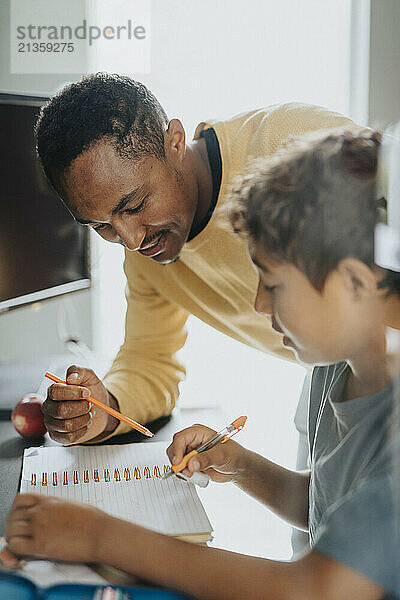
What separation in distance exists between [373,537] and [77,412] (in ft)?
1.16

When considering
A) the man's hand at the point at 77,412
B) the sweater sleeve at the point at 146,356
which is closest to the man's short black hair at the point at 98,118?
the sweater sleeve at the point at 146,356

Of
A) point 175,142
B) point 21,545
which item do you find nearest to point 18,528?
point 21,545

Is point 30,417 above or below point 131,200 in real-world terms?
below

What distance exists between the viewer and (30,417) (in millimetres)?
717

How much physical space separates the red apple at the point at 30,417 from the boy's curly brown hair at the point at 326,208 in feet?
1.07

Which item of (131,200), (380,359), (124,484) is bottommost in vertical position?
(124,484)

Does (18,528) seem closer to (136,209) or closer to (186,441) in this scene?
(186,441)

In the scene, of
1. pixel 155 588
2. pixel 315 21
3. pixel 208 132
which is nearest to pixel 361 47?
pixel 315 21

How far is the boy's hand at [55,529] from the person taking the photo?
515mm

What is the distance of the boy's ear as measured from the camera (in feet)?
1.64

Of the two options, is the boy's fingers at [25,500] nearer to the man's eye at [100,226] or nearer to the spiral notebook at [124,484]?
the spiral notebook at [124,484]

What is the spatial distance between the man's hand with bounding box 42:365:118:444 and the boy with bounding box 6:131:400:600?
0.15 meters

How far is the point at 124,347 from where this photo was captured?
2.21 ft

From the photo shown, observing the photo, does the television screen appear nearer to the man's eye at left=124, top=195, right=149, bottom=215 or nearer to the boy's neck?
the man's eye at left=124, top=195, right=149, bottom=215
